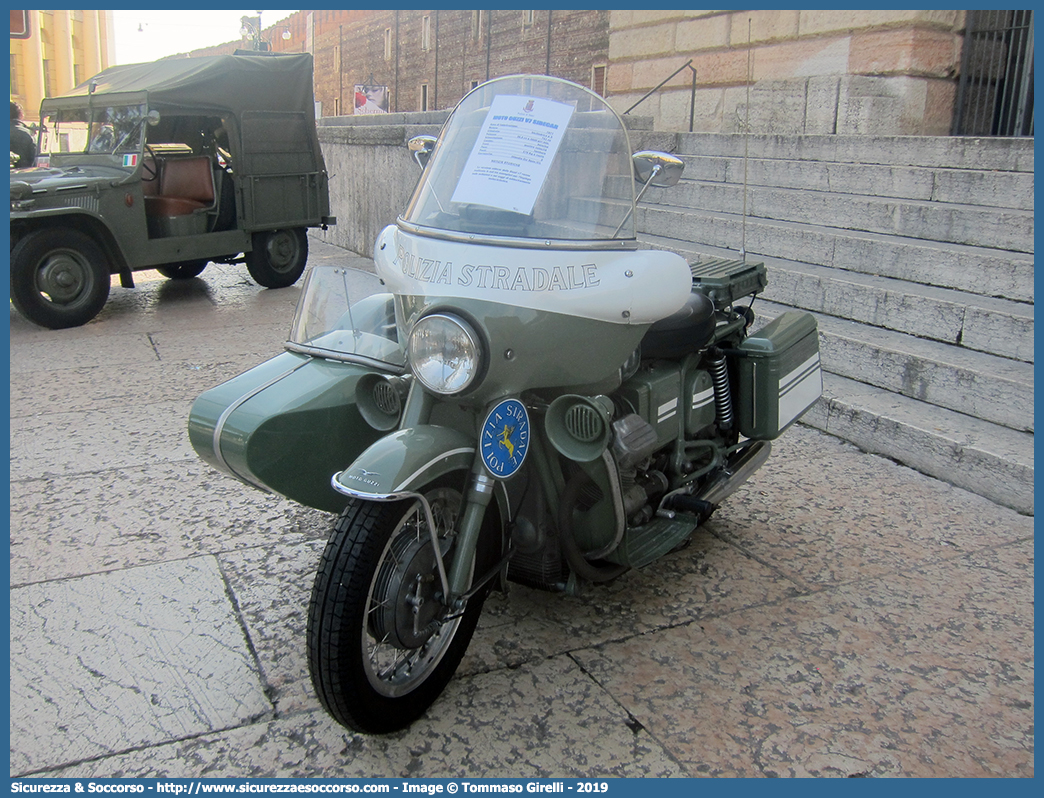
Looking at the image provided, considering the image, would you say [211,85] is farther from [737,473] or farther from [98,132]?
[737,473]

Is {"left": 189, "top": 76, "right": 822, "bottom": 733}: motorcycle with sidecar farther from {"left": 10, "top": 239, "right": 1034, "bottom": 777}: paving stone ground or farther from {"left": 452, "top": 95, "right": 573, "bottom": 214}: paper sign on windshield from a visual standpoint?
{"left": 10, "top": 239, "right": 1034, "bottom": 777}: paving stone ground

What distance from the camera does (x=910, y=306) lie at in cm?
495

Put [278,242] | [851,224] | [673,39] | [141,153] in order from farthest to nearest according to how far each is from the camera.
A: [673,39] → [278,242] → [141,153] → [851,224]

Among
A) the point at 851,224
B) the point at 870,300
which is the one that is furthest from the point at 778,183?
the point at 870,300

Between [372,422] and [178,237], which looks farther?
[178,237]

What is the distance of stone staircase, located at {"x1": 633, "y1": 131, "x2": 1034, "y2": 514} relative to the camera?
164 inches

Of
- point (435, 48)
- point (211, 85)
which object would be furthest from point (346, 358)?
point (435, 48)

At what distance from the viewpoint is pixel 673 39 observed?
1185 centimetres

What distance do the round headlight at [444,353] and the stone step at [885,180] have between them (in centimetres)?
339

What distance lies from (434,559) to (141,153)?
6.97m

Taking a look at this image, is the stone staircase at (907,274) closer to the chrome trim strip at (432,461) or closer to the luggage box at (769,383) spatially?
the luggage box at (769,383)

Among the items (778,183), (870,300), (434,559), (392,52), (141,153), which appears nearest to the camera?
(434,559)

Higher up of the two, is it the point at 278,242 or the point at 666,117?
the point at 666,117

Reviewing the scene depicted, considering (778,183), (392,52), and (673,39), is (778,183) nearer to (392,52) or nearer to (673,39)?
(673,39)
